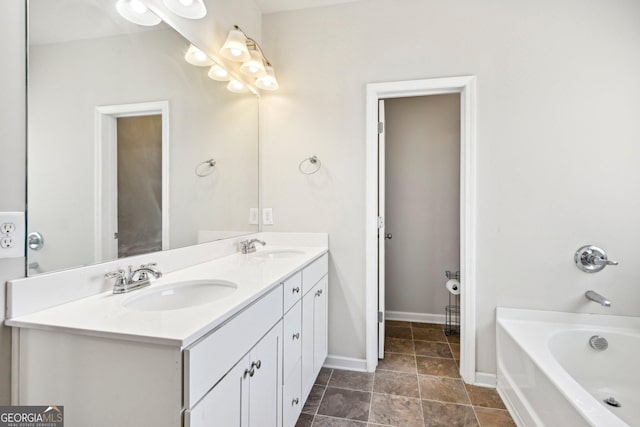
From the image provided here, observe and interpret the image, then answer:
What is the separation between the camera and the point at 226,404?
847mm

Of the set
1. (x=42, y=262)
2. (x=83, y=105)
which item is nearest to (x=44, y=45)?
(x=83, y=105)

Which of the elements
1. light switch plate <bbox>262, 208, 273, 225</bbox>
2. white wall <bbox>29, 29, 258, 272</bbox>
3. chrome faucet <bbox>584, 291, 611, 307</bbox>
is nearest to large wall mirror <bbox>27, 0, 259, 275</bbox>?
white wall <bbox>29, 29, 258, 272</bbox>

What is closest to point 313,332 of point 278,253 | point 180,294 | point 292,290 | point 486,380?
point 292,290

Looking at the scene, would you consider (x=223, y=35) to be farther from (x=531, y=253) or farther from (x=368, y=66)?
(x=531, y=253)

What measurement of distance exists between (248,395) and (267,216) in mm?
1382

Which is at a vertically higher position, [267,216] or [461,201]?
[461,201]

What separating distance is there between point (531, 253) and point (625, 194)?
0.62 m

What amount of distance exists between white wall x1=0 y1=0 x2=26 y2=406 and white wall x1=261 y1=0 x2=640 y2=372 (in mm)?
1502

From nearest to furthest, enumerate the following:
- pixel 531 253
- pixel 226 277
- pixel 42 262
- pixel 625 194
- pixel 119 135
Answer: pixel 42 262
pixel 119 135
pixel 226 277
pixel 625 194
pixel 531 253

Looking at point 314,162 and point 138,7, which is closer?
point 138,7

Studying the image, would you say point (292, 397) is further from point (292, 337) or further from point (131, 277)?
point (131, 277)

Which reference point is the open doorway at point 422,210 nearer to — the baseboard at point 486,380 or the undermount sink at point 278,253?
the baseboard at point 486,380

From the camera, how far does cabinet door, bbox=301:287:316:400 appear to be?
1.56 m

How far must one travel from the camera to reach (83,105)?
1.00 metres
